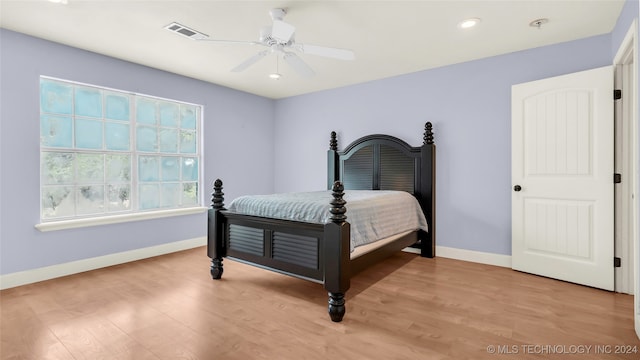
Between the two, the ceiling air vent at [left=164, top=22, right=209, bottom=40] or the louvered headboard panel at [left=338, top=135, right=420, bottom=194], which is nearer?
the ceiling air vent at [left=164, top=22, right=209, bottom=40]

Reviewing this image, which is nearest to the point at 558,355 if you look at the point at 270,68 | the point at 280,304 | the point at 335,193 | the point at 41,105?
the point at 335,193

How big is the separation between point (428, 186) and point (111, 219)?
3843 mm

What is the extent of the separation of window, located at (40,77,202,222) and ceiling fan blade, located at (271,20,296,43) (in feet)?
8.73

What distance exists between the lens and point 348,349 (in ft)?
6.38

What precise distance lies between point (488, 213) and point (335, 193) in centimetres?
233

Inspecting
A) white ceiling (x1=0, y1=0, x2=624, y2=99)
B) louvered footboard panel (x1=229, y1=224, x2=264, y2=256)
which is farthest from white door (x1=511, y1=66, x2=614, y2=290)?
louvered footboard panel (x1=229, y1=224, x2=264, y2=256)

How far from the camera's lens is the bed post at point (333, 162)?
4.92 metres

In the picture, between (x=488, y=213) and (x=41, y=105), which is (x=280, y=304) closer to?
(x=488, y=213)

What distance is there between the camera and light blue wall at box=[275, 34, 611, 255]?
11.3 ft

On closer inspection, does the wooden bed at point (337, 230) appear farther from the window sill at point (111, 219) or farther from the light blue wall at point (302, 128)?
the window sill at point (111, 219)

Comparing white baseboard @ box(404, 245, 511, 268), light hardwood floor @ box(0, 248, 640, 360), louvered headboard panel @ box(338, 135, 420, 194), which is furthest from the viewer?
louvered headboard panel @ box(338, 135, 420, 194)

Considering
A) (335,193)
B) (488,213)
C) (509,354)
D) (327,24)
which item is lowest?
(509,354)

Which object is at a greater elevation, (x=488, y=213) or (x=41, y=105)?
(x=41, y=105)

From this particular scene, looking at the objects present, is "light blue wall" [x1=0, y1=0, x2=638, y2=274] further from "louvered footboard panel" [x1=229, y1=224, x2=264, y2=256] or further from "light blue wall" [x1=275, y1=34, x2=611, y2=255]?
"louvered footboard panel" [x1=229, y1=224, x2=264, y2=256]
